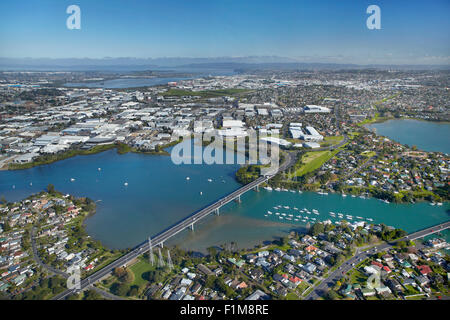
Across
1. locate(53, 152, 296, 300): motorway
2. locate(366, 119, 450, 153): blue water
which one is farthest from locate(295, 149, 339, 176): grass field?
locate(366, 119, 450, 153): blue water

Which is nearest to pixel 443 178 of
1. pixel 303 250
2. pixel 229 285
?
pixel 303 250

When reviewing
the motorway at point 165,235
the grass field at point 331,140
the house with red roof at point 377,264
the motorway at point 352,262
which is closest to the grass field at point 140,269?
the motorway at point 165,235

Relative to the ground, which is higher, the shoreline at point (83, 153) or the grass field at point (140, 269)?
the shoreline at point (83, 153)

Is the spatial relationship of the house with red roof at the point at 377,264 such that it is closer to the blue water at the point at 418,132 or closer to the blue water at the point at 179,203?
the blue water at the point at 179,203

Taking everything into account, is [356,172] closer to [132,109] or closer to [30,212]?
[30,212]

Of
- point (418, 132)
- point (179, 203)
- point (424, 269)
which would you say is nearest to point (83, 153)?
point (179, 203)

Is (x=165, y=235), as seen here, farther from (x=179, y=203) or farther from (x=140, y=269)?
(x=179, y=203)
